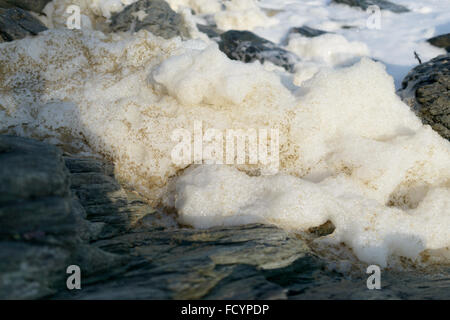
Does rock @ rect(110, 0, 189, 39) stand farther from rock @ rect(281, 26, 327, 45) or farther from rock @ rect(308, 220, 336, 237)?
rock @ rect(308, 220, 336, 237)

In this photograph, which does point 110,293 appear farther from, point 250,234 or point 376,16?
point 376,16

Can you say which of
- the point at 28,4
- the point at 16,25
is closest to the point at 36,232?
the point at 16,25

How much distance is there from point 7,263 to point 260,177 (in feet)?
8.28

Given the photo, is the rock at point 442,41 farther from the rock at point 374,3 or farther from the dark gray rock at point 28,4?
the dark gray rock at point 28,4

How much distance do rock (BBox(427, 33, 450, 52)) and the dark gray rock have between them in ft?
46.7

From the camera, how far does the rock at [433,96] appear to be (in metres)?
6.11

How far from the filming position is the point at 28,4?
34.6ft

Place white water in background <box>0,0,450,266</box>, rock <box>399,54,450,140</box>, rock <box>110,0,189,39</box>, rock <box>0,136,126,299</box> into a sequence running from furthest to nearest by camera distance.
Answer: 1. rock <box>110,0,189,39</box>
2. rock <box>399,54,450,140</box>
3. white water in background <box>0,0,450,266</box>
4. rock <box>0,136,126,299</box>

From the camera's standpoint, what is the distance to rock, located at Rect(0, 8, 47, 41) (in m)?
7.01

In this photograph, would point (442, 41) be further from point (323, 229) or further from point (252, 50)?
point (323, 229)

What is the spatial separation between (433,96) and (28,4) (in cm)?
1132

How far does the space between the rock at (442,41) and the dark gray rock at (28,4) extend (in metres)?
14.2

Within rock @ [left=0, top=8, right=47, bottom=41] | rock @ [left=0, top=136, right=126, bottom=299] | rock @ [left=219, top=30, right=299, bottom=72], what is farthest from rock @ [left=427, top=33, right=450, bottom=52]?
rock @ [left=0, top=136, right=126, bottom=299]

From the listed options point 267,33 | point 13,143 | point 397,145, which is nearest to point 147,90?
point 13,143
